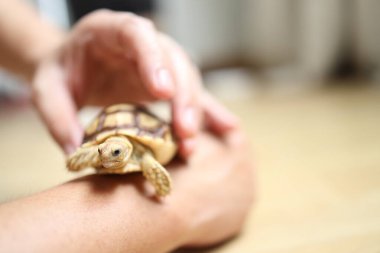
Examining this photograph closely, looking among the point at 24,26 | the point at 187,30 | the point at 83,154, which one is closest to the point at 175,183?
the point at 83,154

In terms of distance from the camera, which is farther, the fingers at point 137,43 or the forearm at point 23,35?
the forearm at point 23,35

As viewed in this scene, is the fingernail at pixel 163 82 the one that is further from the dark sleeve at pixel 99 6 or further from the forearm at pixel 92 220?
the dark sleeve at pixel 99 6

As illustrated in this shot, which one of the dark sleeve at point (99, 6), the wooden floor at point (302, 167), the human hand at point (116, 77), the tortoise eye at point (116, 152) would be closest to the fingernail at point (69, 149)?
the human hand at point (116, 77)

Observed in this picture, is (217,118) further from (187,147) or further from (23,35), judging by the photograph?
(23,35)

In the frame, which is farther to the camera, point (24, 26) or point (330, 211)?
point (24, 26)

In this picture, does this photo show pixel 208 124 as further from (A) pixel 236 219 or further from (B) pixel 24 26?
(B) pixel 24 26

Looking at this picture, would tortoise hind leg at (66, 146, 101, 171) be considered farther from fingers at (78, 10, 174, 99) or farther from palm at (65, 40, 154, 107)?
palm at (65, 40, 154, 107)
